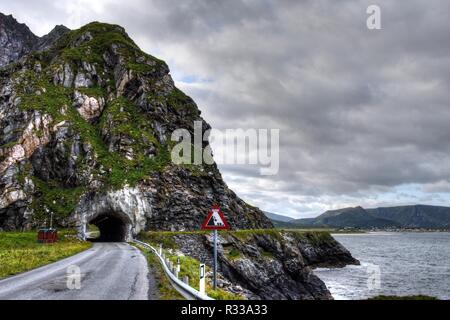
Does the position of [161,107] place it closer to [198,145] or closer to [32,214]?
[198,145]

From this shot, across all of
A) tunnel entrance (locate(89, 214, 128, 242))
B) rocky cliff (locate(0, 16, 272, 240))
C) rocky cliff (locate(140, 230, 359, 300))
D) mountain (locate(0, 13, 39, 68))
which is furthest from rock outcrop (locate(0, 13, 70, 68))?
rocky cliff (locate(140, 230, 359, 300))

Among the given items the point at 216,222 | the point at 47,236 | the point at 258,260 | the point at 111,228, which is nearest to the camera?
the point at 216,222

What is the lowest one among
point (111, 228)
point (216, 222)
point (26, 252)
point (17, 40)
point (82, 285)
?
point (111, 228)

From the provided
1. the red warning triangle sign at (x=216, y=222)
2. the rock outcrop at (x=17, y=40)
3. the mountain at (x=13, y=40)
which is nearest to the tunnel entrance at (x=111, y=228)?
the red warning triangle sign at (x=216, y=222)

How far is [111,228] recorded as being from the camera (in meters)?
80.9

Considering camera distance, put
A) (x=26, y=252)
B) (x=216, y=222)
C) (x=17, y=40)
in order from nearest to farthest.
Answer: (x=216, y=222)
(x=26, y=252)
(x=17, y=40)

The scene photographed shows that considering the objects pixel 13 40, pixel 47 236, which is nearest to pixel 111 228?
pixel 47 236

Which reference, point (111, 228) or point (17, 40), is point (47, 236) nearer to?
point (111, 228)

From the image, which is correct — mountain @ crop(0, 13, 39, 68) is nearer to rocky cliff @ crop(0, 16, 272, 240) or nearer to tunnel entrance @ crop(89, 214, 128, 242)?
rocky cliff @ crop(0, 16, 272, 240)

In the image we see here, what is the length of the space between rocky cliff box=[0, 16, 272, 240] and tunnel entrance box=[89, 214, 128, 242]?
28 cm

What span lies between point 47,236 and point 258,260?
94.8 ft

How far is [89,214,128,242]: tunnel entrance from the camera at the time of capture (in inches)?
2653

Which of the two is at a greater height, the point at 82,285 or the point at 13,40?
the point at 13,40

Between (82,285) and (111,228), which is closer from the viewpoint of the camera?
(82,285)
